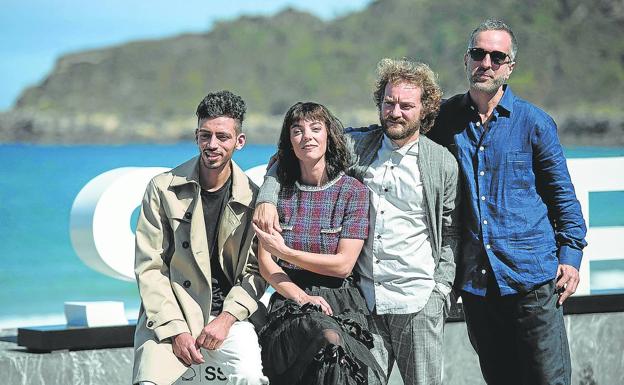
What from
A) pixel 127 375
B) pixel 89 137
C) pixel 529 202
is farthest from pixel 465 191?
pixel 89 137

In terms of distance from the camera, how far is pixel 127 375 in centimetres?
519

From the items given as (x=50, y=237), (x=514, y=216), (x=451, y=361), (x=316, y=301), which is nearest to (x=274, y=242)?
(x=316, y=301)

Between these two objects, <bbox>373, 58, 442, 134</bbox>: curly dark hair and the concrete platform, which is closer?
<bbox>373, 58, 442, 134</bbox>: curly dark hair

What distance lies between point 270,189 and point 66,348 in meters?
1.56

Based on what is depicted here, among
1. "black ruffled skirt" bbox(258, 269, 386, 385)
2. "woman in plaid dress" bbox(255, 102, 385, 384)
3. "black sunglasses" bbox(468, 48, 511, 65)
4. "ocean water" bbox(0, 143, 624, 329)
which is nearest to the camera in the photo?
"black ruffled skirt" bbox(258, 269, 386, 385)

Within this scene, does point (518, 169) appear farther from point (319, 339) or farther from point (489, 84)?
point (319, 339)

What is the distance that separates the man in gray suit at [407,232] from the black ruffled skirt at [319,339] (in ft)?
0.38

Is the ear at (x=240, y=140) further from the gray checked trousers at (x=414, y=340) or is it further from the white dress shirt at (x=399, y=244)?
the gray checked trousers at (x=414, y=340)

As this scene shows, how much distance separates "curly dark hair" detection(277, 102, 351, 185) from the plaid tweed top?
7cm

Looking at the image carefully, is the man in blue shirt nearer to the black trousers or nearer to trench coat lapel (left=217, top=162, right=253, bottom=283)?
the black trousers

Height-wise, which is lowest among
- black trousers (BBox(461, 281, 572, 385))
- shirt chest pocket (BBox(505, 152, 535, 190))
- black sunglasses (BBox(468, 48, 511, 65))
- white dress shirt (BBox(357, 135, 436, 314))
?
black trousers (BBox(461, 281, 572, 385))

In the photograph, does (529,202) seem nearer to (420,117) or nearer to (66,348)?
(420,117)

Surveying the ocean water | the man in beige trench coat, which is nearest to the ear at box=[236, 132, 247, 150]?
the man in beige trench coat

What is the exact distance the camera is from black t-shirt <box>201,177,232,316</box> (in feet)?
13.5
